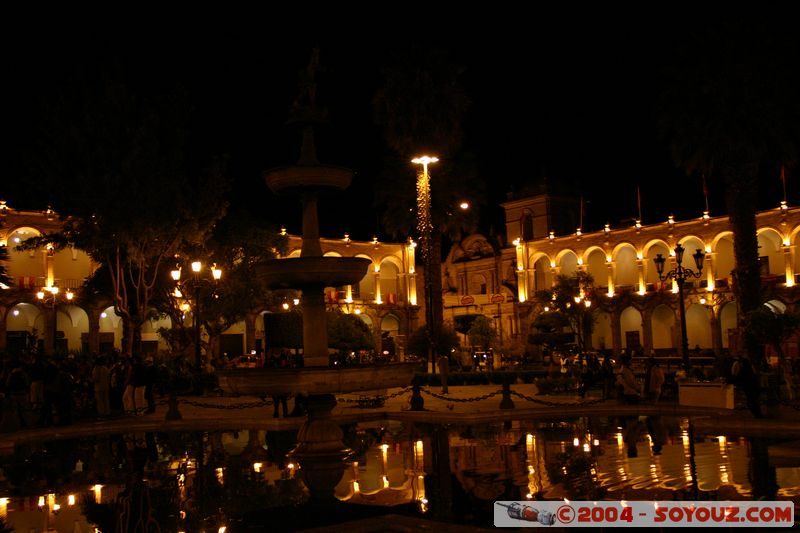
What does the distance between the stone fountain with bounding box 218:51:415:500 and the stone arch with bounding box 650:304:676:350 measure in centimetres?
4274

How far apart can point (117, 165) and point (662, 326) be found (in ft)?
129

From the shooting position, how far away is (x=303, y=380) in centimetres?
1158

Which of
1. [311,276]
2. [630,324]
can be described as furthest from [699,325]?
[311,276]

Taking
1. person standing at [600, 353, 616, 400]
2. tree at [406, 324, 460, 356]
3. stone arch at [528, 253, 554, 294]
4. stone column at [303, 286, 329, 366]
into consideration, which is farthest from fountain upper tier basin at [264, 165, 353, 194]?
stone arch at [528, 253, 554, 294]

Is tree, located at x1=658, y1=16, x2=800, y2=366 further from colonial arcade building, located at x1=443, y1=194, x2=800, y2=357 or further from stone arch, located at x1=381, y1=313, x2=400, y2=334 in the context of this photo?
stone arch, located at x1=381, y1=313, x2=400, y2=334

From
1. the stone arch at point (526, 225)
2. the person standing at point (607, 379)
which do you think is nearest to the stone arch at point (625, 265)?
the stone arch at point (526, 225)

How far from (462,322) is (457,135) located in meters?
20.2

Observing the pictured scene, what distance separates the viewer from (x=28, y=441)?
15.5 metres

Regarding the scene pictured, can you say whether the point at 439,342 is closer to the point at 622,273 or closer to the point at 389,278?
the point at 622,273

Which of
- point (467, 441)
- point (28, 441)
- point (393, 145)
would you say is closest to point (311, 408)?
point (467, 441)

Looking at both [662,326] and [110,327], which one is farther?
[662,326]

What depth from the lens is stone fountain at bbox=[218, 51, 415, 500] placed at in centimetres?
1159

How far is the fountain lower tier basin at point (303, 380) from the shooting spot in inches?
455

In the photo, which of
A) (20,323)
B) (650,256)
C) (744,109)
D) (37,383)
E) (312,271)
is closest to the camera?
(312,271)
